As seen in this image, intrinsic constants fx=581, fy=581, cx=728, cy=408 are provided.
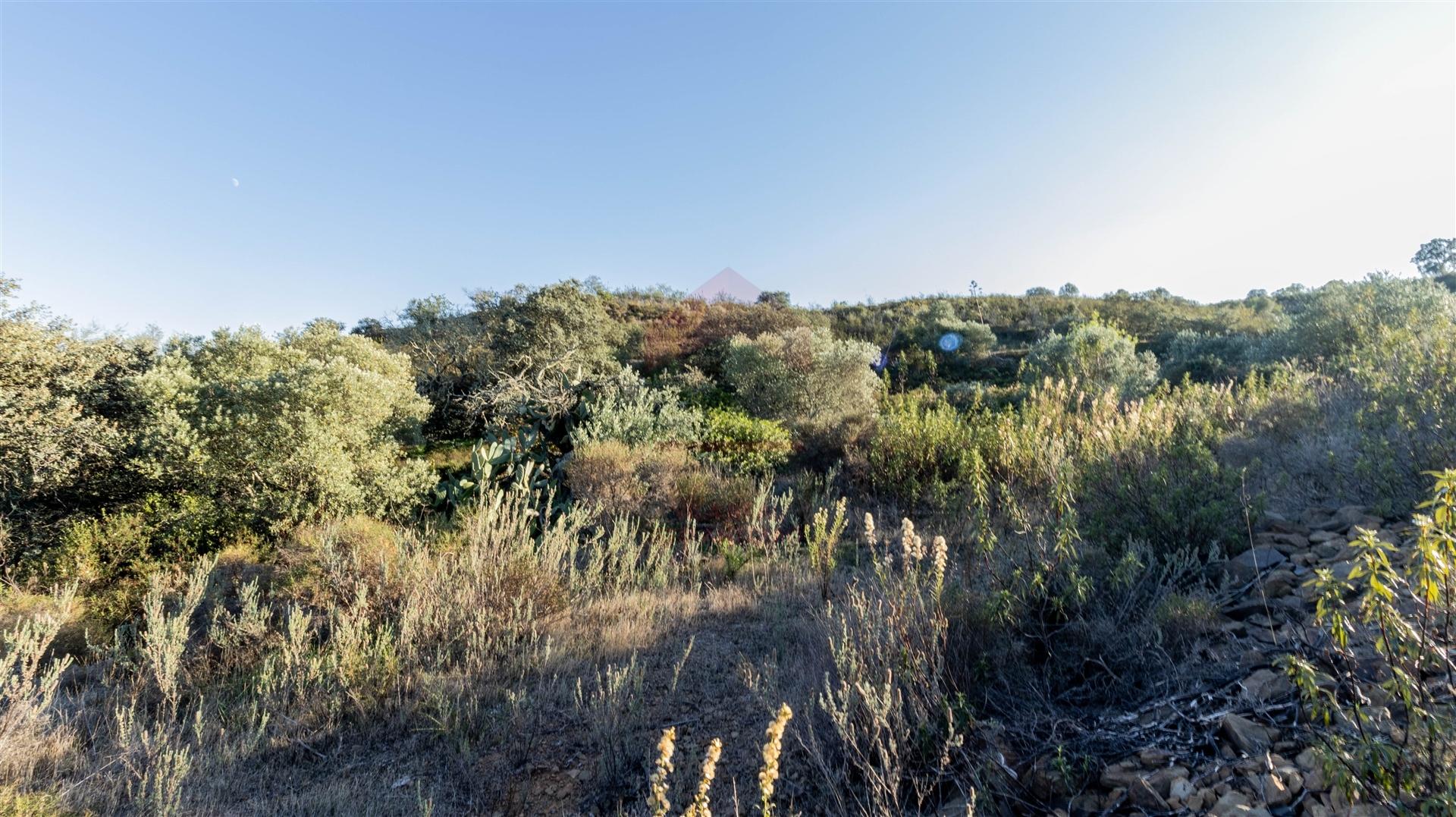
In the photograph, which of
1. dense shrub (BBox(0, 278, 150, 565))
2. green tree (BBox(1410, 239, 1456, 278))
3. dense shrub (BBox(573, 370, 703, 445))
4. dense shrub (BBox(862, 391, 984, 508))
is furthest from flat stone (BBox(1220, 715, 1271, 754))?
green tree (BBox(1410, 239, 1456, 278))

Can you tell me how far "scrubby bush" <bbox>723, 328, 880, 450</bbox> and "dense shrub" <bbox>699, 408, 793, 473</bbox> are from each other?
0.94 m

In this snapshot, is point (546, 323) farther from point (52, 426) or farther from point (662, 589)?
point (662, 589)

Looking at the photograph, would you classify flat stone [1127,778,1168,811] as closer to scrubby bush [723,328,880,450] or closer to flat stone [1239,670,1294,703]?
flat stone [1239,670,1294,703]

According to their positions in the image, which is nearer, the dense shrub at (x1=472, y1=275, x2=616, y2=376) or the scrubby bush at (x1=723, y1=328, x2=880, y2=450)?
the scrubby bush at (x1=723, y1=328, x2=880, y2=450)

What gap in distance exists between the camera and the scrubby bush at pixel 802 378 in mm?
9406

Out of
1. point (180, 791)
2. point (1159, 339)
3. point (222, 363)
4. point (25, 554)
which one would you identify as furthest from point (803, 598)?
point (1159, 339)

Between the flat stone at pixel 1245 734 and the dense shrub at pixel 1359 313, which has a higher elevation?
the dense shrub at pixel 1359 313

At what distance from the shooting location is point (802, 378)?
9688 mm

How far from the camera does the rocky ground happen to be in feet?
5.13

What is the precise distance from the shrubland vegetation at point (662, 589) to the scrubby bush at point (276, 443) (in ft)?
0.12

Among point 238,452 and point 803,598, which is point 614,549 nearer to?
point 803,598

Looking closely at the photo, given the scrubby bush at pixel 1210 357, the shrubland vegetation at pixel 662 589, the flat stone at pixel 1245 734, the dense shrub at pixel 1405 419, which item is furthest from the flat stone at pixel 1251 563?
the scrubby bush at pixel 1210 357

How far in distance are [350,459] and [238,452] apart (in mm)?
864

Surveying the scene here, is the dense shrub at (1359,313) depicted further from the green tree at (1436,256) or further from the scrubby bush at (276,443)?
the green tree at (1436,256)
